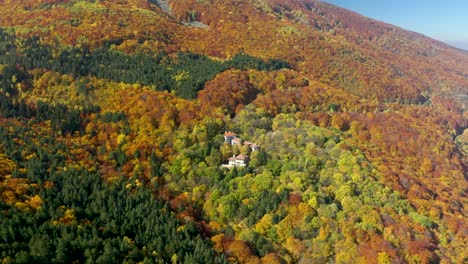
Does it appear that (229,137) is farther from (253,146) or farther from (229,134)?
(253,146)

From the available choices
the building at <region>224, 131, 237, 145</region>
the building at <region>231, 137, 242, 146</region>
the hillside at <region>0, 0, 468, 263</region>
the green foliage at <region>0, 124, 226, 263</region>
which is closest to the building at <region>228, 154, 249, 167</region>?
the hillside at <region>0, 0, 468, 263</region>

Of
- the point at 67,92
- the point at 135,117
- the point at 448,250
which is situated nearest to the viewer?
the point at 448,250

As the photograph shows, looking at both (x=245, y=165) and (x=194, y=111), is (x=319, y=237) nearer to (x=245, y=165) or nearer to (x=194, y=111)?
(x=245, y=165)

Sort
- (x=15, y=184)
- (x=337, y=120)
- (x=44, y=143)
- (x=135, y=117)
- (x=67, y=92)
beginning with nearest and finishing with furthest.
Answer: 1. (x=15, y=184)
2. (x=44, y=143)
3. (x=135, y=117)
4. (x=67, y=92)
5. (x=337, y=120)

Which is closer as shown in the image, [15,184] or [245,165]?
[15,184]

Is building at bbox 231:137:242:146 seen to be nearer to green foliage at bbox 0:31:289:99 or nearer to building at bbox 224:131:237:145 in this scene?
building at bbox 224:131:237:145

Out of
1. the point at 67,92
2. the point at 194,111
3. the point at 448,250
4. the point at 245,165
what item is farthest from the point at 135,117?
the point at 448,250

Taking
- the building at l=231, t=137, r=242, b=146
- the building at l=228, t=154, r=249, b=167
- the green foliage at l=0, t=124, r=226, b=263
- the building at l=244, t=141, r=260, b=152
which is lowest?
the green foliage at l=0, t=124, r=226, b=263

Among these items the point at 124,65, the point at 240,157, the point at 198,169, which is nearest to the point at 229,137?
the point at 240,157

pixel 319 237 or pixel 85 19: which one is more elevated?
pixel 85 19
